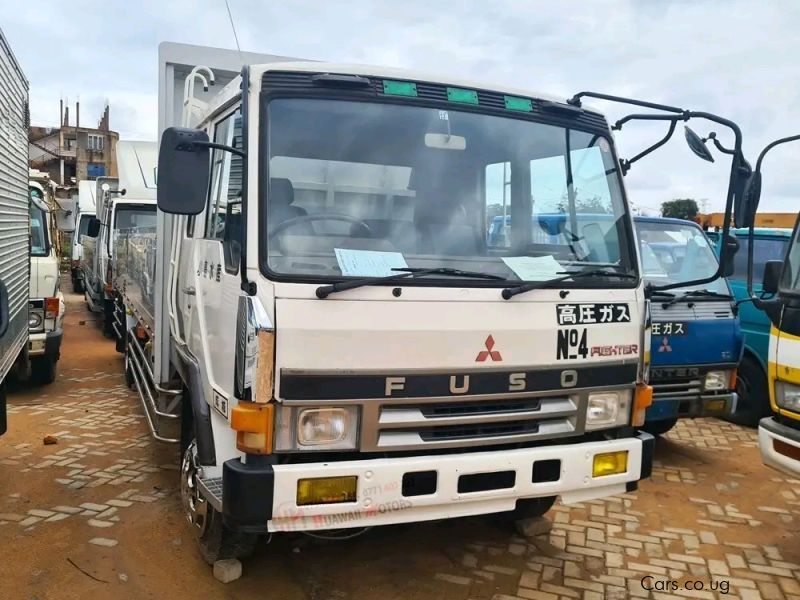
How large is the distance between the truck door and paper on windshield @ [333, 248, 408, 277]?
448 mm

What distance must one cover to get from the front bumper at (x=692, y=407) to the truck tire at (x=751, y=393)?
4.40 ft

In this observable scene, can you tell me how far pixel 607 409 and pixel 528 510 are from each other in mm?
1056

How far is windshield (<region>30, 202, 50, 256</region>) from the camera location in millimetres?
7965

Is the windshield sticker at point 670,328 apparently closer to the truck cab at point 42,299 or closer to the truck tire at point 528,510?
the truck tire at point 528,510

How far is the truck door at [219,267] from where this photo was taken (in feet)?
10.5

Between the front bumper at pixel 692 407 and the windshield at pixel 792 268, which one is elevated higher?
the windshield at pixel 792 268

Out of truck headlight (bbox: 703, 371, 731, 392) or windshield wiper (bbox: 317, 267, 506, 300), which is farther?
truck headlight (bbox: 703, 371, 731, 392)

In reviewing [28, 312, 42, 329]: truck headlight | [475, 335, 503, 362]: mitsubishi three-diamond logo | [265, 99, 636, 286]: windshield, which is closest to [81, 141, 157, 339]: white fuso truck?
[28, 312, 42, 329]: truck headlight

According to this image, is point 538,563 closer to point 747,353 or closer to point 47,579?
point 47,579

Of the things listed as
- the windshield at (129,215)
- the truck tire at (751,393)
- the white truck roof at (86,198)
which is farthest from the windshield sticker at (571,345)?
the white truck roof at (86,198)

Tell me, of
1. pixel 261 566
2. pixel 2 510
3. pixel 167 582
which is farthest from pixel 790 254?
pixel 2 510

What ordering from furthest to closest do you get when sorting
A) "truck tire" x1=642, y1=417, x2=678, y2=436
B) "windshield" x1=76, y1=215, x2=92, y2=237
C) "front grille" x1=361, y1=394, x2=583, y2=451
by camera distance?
"windshield" x1=76, y1=215, x2=92, y2=237 < "truck tire" x1=642, y1=417, x2=678, y2=436 < "front grille" x1=361, y1=394, x2=583, y2=451

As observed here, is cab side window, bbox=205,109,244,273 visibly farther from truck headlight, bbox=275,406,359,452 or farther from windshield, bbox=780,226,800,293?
windshield, bbox=780,226,800,293

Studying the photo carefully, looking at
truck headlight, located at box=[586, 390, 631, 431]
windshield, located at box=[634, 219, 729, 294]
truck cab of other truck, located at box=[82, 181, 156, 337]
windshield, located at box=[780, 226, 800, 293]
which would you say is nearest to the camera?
truck headlight, located at box=[586, 390, 631, 431]
